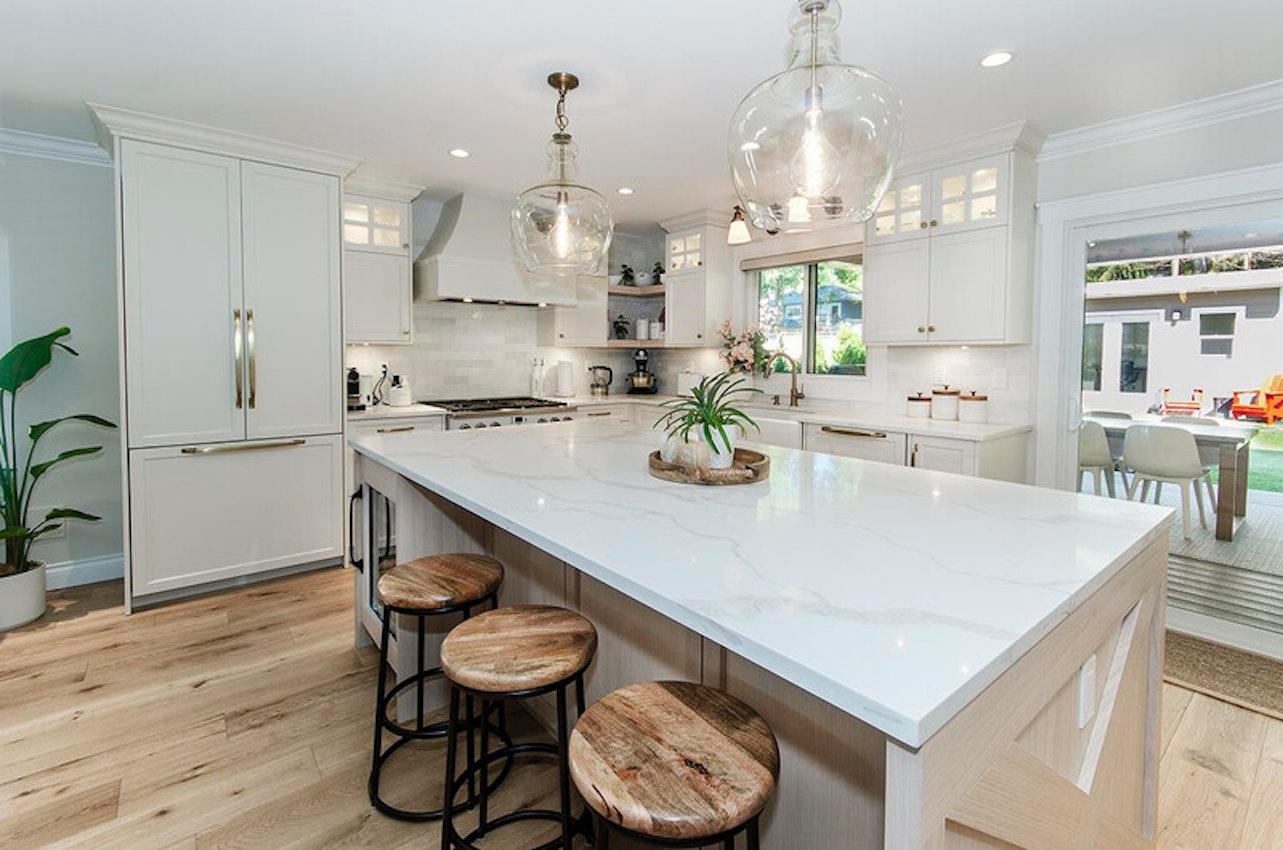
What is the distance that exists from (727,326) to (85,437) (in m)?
4.28

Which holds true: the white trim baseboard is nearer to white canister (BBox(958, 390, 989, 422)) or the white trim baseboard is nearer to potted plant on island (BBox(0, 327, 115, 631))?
potted plant on island (BBox(0, 327, 115, 631))

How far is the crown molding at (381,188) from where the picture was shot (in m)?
4.11

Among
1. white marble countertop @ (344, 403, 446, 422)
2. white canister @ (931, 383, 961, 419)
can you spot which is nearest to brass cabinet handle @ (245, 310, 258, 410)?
white marble countertop @ (344, 403, 446, 422)

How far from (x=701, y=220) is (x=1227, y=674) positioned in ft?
13.4

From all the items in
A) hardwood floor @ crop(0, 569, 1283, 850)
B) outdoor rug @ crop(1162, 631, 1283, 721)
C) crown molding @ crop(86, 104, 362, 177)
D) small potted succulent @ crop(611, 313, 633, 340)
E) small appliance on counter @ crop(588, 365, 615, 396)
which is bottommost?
hardwood floor @ crop(0, 569, 1283, 850)

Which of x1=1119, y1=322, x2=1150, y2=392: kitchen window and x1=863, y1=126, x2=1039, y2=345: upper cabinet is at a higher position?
x1=863, y1=126, x2=1039, y2=345: upper cabinet

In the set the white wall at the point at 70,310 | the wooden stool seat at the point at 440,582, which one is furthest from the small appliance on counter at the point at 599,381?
the wooden stool seat at the point at 440,582

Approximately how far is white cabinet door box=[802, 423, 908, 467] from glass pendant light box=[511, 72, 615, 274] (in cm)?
187

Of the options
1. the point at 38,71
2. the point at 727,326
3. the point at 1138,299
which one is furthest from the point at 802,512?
the point at 727,326

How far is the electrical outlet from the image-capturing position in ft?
4.06

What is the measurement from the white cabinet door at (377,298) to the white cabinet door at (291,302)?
1.18ft

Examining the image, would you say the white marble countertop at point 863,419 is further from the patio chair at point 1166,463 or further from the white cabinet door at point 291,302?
the white cabinet door at point 291,302

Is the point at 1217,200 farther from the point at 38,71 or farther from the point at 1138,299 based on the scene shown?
the point at 38,71

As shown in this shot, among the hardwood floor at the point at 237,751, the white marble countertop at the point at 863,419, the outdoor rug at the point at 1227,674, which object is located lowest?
the hardwood floor at the point at 237,751
